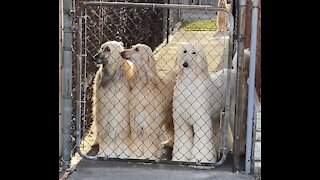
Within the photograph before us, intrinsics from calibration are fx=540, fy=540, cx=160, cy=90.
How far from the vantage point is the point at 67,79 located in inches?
162

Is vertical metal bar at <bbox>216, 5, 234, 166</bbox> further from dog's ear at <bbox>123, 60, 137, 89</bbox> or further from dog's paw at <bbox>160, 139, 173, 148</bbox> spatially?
dog's ear at <bbox>123, 60, 137, 89</bbox>

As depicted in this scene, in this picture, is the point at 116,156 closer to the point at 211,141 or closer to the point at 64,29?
the point at 211,141

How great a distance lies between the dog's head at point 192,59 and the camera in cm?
424

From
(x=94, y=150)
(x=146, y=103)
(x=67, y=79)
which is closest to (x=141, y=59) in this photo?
(x=146, y=103)

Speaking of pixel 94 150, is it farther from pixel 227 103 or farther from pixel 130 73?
pixel 227 103

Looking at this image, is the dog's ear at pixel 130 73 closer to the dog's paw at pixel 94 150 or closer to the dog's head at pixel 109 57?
the dog's head at pixel 109 57

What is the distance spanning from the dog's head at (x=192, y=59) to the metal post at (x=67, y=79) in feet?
2.89

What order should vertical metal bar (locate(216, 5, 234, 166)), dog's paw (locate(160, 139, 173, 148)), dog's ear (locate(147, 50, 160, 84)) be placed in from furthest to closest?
dog's paw (locate(160, 139, 173, 148))
dog's ear (locate(147, 50, 160, 84))
vertical metal bar (locate(216, 5, 234, 166))

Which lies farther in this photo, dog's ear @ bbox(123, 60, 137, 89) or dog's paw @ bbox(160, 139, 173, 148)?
dog's paw @ bbox(160, 139, 173, 148)

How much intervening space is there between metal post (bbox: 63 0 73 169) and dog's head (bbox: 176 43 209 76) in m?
0.88

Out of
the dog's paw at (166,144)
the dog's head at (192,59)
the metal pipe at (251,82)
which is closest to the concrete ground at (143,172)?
the metal pipe at (251,82)

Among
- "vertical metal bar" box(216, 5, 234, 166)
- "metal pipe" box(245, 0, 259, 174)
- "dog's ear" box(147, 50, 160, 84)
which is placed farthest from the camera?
"dog's ear" box(147, 50, 160, 84)

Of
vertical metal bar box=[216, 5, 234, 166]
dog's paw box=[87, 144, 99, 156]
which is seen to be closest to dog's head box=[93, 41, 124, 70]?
dog's paw box=[87, 144, 99, 156]

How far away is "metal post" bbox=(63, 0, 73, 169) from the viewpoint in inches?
160
